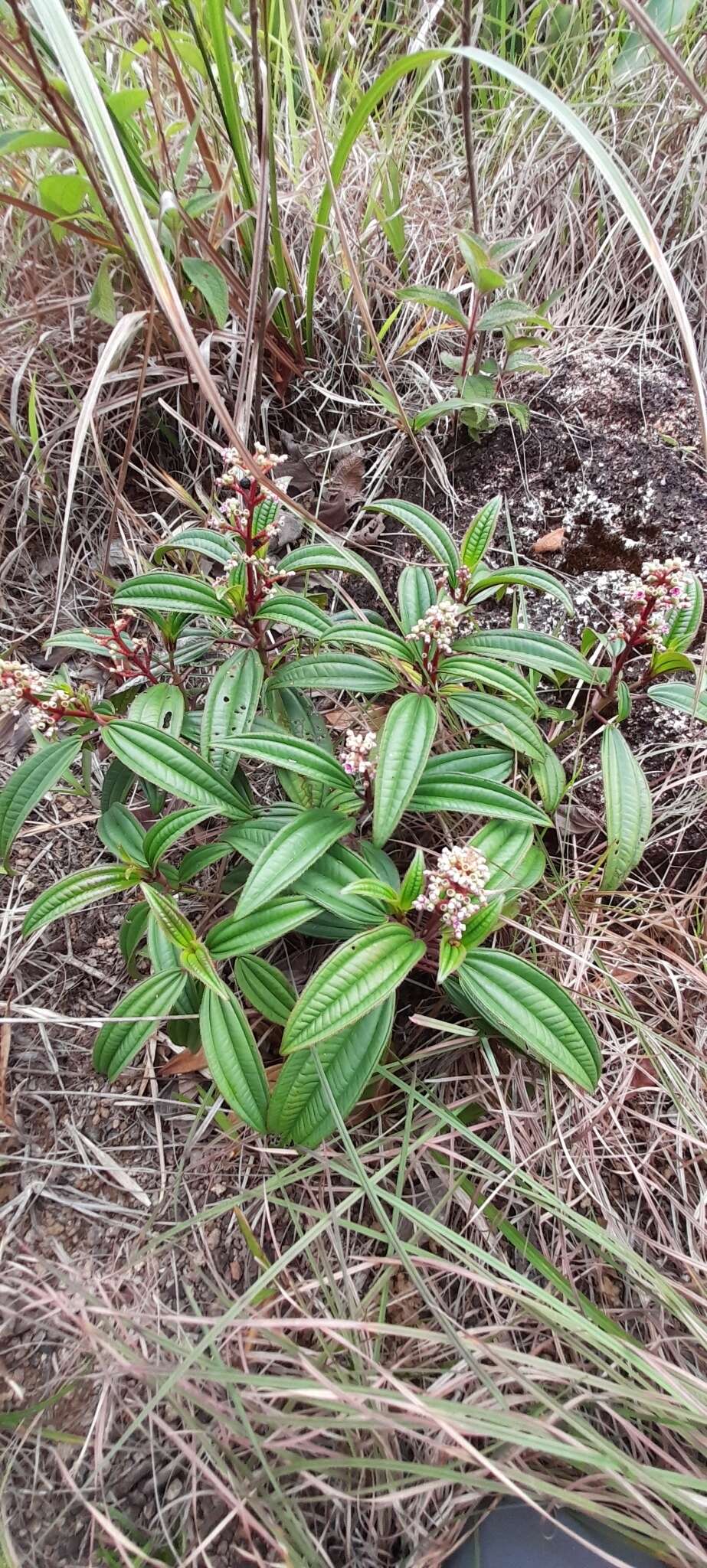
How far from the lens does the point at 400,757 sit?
1161 mm

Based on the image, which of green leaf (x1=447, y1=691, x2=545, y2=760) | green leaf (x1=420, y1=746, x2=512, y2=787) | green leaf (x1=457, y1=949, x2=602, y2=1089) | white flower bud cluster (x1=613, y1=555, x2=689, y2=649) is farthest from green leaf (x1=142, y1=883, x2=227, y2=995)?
white flower bud cluster (x1=613, y1=555, x2=689, y2=649)

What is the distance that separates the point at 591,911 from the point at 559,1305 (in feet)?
1.98

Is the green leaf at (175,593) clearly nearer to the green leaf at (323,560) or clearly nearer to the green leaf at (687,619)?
the green leaf at (323,560)

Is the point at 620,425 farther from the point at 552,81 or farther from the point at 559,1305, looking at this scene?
the point at 559,1305

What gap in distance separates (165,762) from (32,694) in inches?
8.7

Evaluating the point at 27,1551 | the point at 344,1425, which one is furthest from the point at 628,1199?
the point at 27,1551

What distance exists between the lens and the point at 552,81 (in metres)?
2.15

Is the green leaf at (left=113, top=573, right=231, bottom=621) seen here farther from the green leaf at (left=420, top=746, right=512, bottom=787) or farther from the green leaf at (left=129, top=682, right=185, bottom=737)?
the green leaf at (left=420, top=746, right=512, bottom=787)

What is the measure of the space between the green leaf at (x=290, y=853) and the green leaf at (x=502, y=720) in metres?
0.29

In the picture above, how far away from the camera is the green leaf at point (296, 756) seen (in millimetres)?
1172

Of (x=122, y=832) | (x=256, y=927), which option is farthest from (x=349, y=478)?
(x=256, y=927)

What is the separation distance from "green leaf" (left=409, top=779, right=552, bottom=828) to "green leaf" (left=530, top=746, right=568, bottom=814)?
A: 11 centimetres

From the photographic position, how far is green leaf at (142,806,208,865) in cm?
117

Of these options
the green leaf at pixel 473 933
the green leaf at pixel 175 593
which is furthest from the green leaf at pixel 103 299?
the green leaf at pixel 473 933
